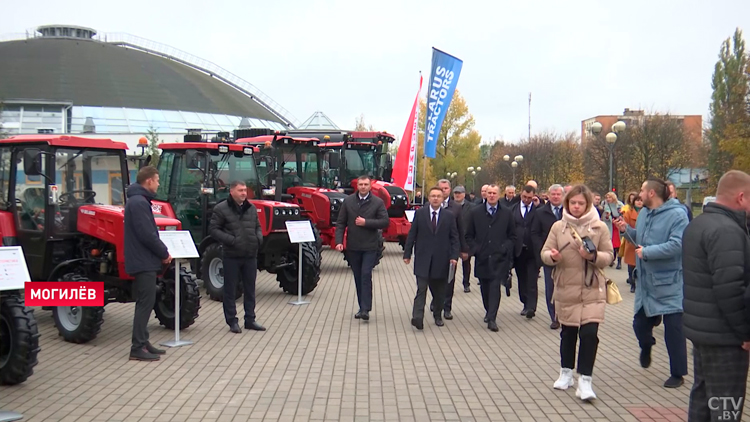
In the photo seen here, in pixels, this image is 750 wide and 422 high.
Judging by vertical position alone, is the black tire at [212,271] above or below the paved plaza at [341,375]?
above

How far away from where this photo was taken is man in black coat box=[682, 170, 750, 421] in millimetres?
4082

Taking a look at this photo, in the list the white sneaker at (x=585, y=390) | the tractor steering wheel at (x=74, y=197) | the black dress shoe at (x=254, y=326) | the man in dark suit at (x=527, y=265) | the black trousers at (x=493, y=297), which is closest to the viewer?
the white sneaker at (x=585, y=390)

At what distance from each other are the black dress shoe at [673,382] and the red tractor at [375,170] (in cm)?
1133

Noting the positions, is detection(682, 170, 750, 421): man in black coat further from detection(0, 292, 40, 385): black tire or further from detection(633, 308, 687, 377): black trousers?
detection(0, 292, 40, 385): black tire

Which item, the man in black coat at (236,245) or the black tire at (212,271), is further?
the black tire at (212,271)

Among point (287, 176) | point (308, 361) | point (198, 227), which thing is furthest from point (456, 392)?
point (287, 176)

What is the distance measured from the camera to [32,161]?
25.6 ft

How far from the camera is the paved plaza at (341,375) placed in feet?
18.5

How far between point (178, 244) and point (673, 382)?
536 cm

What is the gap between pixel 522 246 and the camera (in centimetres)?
1004

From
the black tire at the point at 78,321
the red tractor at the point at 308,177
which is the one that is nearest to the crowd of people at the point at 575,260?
the black tire at the point at 78,321

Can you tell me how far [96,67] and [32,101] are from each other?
12.1 m

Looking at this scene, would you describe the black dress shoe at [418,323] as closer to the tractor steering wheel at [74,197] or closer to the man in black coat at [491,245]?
the man in black coat at [491,245]

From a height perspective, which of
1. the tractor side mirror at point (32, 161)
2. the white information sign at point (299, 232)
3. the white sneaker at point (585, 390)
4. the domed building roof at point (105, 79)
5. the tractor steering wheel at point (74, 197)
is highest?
the domed building roof at point (105, 79)
